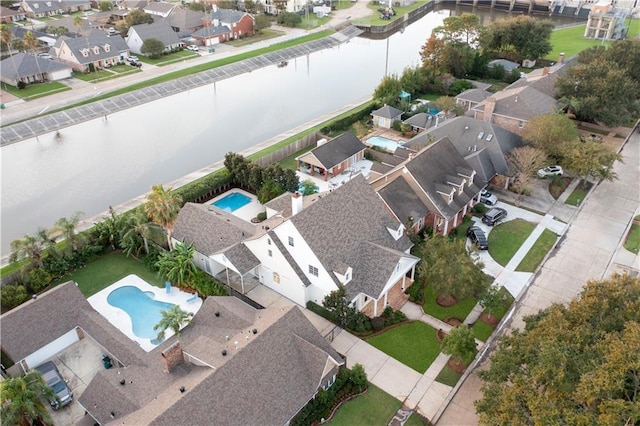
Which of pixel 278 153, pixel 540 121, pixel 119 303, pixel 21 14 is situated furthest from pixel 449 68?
pixel 21 14

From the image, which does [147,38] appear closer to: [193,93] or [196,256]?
[193,93]

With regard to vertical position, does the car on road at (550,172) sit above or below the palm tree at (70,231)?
below

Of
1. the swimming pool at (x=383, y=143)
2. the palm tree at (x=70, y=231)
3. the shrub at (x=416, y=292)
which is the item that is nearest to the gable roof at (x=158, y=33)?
the swimming pool at (x=383, y=143)

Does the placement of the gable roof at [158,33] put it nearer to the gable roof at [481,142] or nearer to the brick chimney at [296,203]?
the gable roof at [481,142]

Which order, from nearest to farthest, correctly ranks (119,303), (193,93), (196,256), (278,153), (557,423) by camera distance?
(557,423), (119,303), (196,256), (278,153), (193,93)

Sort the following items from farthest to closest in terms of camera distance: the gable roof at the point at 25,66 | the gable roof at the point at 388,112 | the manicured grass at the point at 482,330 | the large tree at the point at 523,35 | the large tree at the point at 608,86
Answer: the large tree at the point at 523,35, the gable roof at the point at 25,66, the gable roof at the point at 388,112, the large tree at the point at 608,86, the manicured grass at the point at 482,330

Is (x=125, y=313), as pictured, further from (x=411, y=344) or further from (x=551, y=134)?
(x=551, y=134)

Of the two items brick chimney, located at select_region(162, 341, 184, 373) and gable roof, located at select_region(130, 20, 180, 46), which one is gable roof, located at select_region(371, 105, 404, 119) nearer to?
brick chimney, located at select_region(162, 341, 184, 373)
